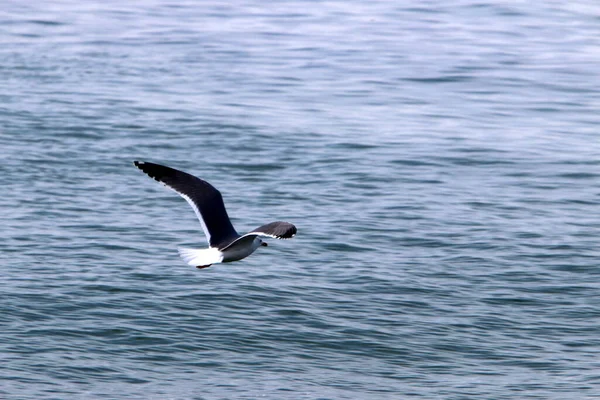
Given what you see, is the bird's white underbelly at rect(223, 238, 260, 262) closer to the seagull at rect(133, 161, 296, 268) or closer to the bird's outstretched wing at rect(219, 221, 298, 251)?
the seagull at rect(133, 161, 296, 268)

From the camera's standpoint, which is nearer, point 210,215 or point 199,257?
point 199,257

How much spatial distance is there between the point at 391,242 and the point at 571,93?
31.8ft

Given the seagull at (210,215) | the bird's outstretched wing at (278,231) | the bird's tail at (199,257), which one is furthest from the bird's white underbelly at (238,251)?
the bird's outstretched wing at (278,231)

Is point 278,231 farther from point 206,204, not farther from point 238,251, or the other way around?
point 206,204

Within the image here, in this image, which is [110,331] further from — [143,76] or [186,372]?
[143,76]

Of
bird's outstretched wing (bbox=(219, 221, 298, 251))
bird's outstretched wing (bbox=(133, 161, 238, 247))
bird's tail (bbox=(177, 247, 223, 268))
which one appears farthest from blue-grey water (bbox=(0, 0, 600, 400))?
bird's outstretched wing (bbox=(219, 221, 298, 251))

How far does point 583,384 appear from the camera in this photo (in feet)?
41.5

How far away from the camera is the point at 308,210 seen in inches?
707

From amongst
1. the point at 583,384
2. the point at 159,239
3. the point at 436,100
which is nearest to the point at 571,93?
the point at 436,100

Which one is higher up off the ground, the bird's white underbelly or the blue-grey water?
the bird's white underbelly

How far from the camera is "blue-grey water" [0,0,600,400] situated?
13094 millimetres

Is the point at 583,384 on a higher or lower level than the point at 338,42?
lower

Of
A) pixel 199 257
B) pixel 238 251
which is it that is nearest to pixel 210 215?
pixel 238 251

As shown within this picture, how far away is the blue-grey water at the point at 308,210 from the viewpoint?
1309cm
